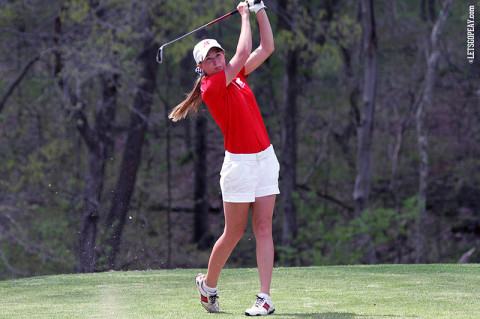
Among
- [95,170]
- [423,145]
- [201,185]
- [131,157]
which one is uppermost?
[131,157]

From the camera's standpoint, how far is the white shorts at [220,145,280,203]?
4.70 metres

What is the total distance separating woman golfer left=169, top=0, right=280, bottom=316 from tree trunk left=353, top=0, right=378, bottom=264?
10669mm

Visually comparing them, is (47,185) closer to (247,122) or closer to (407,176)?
(407,176)

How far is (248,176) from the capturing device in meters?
4.70

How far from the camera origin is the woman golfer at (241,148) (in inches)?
183

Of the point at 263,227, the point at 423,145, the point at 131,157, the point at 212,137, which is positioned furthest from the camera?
the point at 212,137

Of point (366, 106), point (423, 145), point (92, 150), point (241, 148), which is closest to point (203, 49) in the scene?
point (241, 148)

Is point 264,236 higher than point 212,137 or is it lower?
higher

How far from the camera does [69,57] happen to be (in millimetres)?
13656

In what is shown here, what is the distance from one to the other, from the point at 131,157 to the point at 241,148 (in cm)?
1093

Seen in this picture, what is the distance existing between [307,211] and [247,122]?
47.1 ft

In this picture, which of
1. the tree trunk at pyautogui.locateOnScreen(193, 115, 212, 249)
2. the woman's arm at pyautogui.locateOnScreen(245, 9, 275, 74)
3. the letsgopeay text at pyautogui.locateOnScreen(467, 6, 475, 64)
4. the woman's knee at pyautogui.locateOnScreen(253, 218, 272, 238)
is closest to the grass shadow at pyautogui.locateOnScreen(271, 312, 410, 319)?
the woman's knee at pyautogui.locateOnScreen(253, 218, 272, 238)

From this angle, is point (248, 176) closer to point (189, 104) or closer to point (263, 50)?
point (189, 104)

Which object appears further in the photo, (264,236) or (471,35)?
(471,35)
